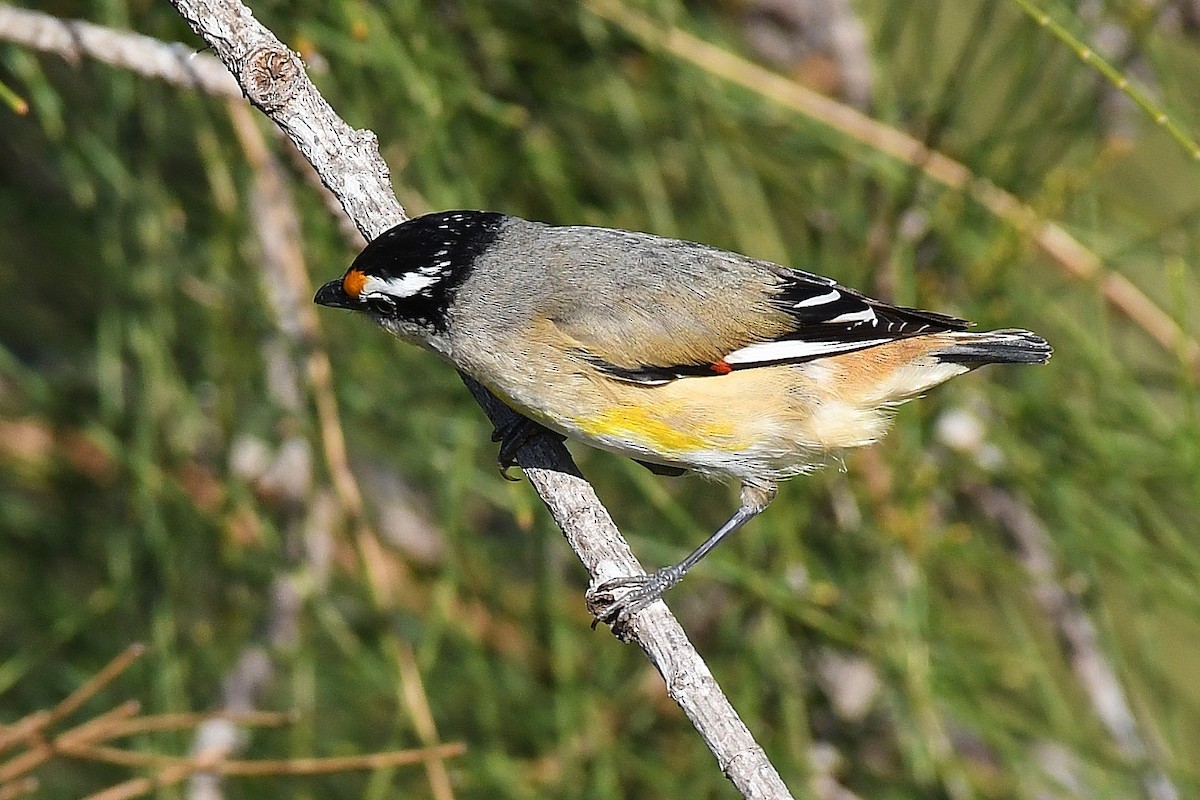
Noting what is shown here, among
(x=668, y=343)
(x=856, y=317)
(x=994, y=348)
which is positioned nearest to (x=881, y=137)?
(x=856, y=317)

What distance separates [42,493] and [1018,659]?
79.1 inches

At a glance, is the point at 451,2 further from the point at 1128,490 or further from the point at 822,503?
the point at 1128,490

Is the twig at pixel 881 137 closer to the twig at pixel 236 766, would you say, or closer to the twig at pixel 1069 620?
Result: the twig at pixel 1069 620

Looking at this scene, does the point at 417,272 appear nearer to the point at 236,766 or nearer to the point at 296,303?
the point at 296,303

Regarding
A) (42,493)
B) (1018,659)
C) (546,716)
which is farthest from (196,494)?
(1018,659)

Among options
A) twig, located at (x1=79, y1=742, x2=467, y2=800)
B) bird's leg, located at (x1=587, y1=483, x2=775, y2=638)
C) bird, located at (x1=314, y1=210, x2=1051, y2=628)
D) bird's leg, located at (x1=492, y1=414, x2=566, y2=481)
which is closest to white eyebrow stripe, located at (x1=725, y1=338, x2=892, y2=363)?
bird, located at (x1=314, y1=210, x2=1051, y2=628)

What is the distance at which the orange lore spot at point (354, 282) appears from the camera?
2.06m

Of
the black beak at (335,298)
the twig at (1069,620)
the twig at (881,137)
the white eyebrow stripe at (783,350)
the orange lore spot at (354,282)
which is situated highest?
the twig at (881,137)

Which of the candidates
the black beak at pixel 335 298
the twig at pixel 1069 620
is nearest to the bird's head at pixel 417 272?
the black beak at pixel 335 298

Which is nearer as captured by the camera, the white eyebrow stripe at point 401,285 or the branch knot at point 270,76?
the branch knot at point 270,76

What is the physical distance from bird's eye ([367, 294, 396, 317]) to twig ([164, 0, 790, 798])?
0.32 feet

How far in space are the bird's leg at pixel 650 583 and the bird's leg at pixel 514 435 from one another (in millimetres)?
291

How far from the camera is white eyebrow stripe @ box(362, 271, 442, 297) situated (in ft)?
6.79

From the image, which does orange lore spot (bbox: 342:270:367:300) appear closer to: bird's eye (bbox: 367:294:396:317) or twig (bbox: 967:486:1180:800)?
bird's eye (bbox: 367:294:396:317)
